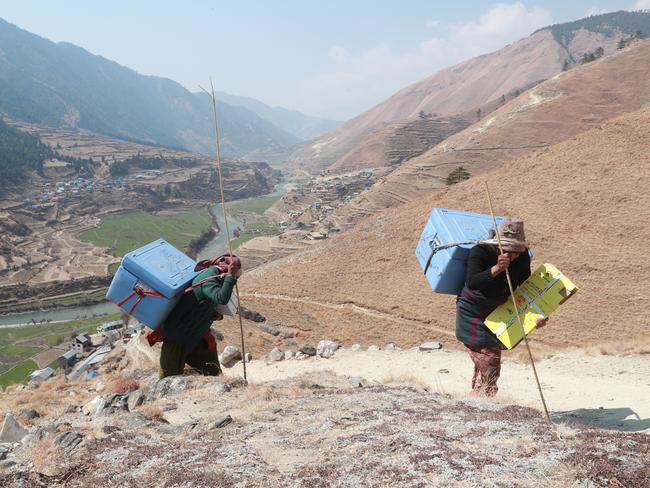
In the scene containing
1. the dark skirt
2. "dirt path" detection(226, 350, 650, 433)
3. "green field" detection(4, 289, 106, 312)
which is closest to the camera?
the dark skirt

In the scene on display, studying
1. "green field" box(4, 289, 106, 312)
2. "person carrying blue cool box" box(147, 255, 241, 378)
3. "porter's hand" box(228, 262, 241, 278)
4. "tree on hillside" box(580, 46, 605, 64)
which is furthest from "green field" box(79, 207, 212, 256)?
"tree on hillside" box(580, 46, 605, 64)

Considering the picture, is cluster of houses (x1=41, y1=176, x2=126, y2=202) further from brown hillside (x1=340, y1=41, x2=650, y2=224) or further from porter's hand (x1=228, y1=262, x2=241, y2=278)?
porter's hand (x1=228, y1=262, x2=241, y2=278)

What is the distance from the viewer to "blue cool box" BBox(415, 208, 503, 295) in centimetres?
658

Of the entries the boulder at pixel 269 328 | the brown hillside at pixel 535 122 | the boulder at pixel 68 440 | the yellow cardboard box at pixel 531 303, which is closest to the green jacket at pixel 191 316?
the boulder at pixel 68 440

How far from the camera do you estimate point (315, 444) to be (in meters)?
4.78

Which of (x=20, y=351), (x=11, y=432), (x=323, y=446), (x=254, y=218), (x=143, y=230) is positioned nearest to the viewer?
(x=323, y=446)

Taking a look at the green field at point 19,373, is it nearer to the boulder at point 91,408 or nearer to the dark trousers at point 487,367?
the boulder at point 91,408

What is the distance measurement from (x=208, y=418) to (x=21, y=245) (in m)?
98.0

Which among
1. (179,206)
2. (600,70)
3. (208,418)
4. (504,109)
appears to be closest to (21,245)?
(179,206)

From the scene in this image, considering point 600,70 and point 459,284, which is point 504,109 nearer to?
point 600,70

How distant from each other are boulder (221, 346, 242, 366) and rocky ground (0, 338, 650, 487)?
5.86 m

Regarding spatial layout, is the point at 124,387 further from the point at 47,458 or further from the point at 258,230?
the point at 258,230

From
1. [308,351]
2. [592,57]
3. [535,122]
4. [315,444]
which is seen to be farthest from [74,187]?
[315,444]

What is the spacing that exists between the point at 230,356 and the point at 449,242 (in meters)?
8.63
